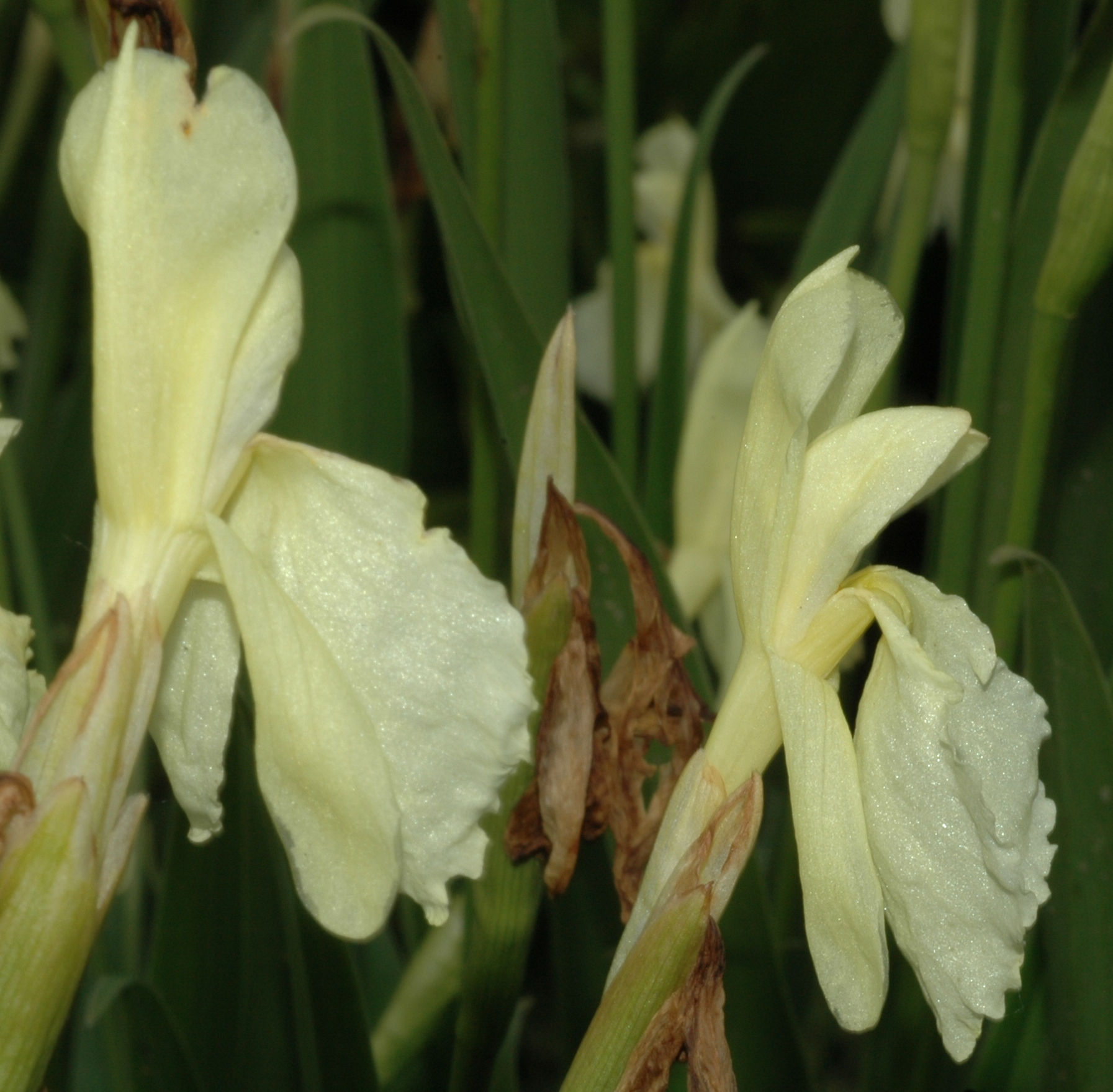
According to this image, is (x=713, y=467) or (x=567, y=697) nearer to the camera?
(x=567, y=697)

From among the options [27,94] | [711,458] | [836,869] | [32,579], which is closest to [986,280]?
[711,458]

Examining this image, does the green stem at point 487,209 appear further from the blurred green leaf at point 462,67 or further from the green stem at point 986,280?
the green stem at point 986,280

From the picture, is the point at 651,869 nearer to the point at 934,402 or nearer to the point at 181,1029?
the point at 181,1029

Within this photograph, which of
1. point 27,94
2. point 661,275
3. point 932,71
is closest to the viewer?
point 932,71

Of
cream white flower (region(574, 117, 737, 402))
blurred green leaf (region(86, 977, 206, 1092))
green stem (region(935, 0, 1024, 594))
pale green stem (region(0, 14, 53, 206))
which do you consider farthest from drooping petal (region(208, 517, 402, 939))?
pale green stem (region(0, 14, 53, 206))

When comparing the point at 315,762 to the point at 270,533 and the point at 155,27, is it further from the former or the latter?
the point at 155,27

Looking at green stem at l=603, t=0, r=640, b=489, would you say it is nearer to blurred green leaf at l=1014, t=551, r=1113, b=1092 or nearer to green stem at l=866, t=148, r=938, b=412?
green stem at l=866, t=148, r=938, b=412

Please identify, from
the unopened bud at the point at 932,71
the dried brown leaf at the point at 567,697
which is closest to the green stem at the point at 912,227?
the unopened bud at the point at 932,71

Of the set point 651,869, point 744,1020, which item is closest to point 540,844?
point 651,869
